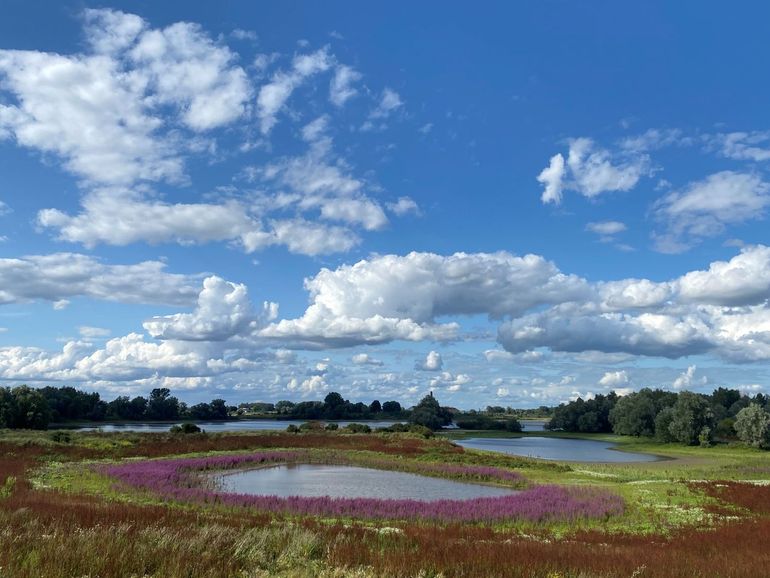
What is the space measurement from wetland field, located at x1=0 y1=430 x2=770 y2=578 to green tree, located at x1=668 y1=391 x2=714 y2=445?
53.4 m

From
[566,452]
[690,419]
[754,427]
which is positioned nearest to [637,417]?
[690,419]

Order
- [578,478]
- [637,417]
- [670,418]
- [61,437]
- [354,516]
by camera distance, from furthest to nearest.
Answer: [637,417]
[670,418]
[61,437]
[578,478]
[354,516]

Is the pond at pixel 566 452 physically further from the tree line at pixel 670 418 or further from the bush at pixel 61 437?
the bush at pixel 61 437

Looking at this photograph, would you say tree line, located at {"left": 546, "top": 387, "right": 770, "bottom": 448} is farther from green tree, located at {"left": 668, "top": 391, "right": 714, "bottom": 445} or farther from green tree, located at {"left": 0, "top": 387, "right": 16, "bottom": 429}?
green tree, located at {"left": 0, "top": 387, "right": 16, "bottom": 429}

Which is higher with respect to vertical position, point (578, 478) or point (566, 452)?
point (578, 478)

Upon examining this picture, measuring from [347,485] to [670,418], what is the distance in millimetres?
95739

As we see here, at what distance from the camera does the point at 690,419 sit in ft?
339

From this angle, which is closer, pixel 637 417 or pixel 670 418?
pixel 670 418

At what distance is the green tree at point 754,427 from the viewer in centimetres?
8925

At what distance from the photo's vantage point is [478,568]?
1130cm

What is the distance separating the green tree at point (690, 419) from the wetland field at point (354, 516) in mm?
53382

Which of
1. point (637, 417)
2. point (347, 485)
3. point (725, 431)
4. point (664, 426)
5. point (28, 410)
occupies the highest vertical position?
point (28, 410)

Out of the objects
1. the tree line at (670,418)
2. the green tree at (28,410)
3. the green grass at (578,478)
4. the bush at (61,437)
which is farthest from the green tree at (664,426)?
the green tree at (28,410)

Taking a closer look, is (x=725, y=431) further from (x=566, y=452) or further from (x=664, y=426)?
(x=566, y=452)
